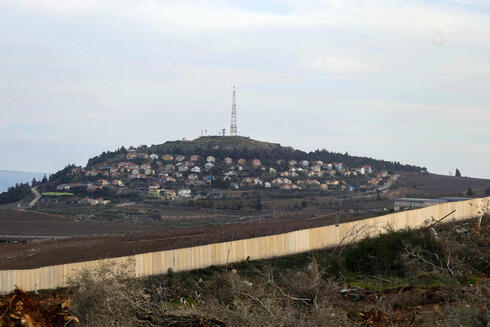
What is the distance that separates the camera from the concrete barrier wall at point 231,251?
2384 cm

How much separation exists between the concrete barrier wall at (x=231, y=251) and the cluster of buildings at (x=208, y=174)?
248 ft

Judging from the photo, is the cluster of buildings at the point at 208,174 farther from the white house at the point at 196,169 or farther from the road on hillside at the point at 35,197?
the road on hillside at the point at 35,197

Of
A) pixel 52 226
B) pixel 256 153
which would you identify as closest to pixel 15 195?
pixel 52 226

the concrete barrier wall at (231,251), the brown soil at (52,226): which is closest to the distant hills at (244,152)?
the brown soil at (52,226)

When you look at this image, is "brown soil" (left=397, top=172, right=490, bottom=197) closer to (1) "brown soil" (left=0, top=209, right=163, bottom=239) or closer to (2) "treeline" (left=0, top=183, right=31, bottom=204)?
(1) "brown soil" (left=0, top=209, right=163, bottom=239)

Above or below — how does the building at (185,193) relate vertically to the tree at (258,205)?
above

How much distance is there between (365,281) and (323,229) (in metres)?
10.6

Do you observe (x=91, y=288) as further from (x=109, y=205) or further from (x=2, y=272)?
(x=109, y=205)

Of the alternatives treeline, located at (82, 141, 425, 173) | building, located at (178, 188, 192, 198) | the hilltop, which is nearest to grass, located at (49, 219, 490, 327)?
the hilltop

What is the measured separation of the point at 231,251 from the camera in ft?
88.1

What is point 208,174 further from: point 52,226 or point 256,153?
point 52,226

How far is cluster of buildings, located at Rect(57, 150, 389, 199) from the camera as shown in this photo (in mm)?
113625

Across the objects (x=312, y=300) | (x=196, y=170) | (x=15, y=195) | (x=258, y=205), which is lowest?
(x=258, y=205)

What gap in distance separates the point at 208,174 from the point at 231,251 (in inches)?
3853
